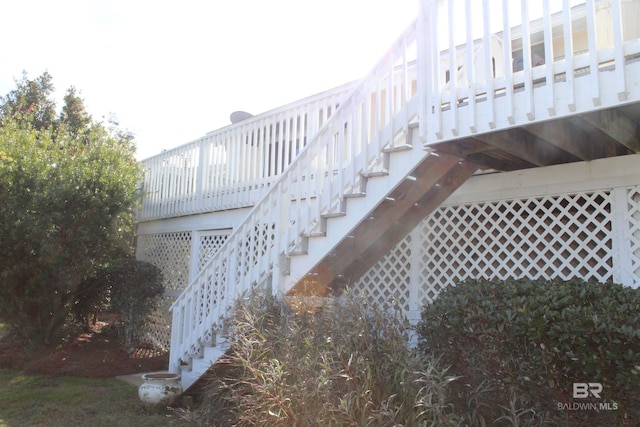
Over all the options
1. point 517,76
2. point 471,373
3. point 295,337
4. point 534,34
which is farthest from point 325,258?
point 534,34

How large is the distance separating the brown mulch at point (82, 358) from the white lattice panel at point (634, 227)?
682cm

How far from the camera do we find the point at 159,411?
5.54 meters

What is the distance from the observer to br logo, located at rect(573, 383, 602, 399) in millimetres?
3207

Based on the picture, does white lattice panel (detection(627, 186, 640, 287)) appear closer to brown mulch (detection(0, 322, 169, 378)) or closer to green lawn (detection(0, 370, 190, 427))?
green lawn (detection(0, 370, 190, 427))

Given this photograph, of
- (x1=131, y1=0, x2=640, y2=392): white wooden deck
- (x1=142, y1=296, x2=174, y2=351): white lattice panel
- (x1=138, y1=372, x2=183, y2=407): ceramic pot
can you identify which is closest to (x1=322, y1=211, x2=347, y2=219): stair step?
(x1=131, y1=0, x2=640, y2=392): white wooden deck

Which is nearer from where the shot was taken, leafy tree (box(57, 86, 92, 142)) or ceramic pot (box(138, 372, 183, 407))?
ceramic pot (box(138, 372, 183, 407))

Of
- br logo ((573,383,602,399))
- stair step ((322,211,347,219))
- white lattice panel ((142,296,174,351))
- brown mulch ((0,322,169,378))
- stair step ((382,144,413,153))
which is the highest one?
stair step ((382,144,413,153))

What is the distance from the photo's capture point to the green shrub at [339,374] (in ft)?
10.4

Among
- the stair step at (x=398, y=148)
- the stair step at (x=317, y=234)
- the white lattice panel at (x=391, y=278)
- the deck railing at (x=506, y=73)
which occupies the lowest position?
the white lattice panel at (x=391, y=278)

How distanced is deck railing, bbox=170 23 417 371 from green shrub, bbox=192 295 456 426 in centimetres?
123

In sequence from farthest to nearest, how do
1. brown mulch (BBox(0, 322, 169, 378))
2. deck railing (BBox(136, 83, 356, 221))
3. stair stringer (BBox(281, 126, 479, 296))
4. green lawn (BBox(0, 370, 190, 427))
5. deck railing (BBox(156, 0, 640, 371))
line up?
brown mulch (BBox(0, 322, 169, 378))
deck railing (BBox(136, 83, 356, 221))
green lawn (BBox(0, 370, 190, 427))
stair stringer (BBox(281, 126, 479, 296))
deck railing (BBox(156, 0, 640, 371))

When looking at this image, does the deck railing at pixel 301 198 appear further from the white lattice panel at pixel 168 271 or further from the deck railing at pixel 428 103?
the white lattice panel at pixel 168 271

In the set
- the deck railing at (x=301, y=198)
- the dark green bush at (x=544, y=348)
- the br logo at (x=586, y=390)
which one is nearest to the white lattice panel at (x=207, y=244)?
the deck railing at (x=301, y=198)

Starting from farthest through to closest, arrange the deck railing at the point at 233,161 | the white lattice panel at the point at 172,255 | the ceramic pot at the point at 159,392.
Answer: the white lattice panel at the point at 172,255, the deck railing at the point at 233,161, the ceramic pot at the point at 159,392
